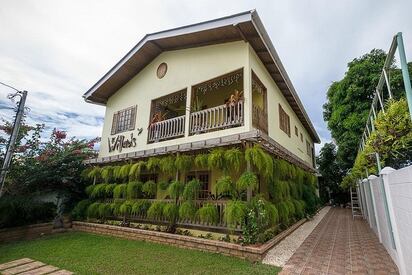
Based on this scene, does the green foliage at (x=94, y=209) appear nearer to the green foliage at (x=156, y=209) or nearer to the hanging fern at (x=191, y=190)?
the green foliage at (x=156, y=209)

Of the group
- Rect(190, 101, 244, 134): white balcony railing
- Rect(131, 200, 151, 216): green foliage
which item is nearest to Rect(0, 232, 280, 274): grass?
Rect(131, 200, 151, 216): green foliage

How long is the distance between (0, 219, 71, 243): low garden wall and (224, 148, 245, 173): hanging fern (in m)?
7.86

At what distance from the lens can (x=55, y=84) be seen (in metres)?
11.9

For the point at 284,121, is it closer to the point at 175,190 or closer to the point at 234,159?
the point at 234,159

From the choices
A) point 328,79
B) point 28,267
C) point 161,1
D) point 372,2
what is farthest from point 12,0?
point 328,79

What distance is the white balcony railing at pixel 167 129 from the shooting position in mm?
8469

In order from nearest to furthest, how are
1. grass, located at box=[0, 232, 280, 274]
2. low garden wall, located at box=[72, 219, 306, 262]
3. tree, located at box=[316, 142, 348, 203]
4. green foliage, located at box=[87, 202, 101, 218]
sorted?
grass, located at box=[0, 232, 280, 274] → low garden wall, located at box=[72, 219, 306, 262] → green foliage, located at box=[87, 202, 101, 218] → tree, located at box=[316, 142, 348, 203]

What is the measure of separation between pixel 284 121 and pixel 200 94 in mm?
4514

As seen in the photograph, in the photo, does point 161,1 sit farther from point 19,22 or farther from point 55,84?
point 55,84

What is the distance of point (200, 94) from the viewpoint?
10586 millimetres

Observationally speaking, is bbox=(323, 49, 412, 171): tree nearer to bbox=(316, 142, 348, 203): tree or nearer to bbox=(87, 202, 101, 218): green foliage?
bbox=(316, 142, 348, 203): tree

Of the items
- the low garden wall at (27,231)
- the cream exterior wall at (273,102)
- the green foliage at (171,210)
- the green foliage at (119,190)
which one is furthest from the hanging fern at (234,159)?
the low garden wall at (27,231)

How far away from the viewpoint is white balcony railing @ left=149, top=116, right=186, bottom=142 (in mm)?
8469

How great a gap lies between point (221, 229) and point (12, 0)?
8736 millimetres
